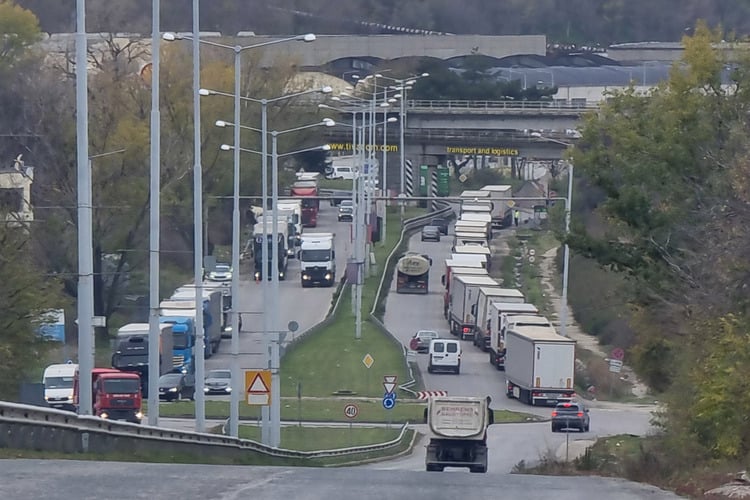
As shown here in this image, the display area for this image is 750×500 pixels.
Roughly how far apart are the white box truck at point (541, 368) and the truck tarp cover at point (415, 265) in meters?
22.4

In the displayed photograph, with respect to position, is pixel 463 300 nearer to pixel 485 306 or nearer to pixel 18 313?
pixel 485 306

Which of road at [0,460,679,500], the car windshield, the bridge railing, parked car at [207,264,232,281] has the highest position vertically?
the bridge railing

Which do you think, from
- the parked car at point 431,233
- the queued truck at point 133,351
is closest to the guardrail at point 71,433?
the queued truck at point 133,351

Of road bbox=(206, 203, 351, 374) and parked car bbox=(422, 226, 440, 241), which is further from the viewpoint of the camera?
parked car bbox=(422, 226, 440, 241)

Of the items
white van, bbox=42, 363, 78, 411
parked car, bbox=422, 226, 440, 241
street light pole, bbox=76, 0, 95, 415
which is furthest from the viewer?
parked car, bbox=422, 226, 440, 241

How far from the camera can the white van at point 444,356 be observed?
185ft

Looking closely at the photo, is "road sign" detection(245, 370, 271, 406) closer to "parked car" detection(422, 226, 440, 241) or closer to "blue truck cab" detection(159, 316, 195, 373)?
"blue truck cab" detection(159, 316, 195, 373)

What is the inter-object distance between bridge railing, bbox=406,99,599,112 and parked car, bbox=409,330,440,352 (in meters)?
40.8

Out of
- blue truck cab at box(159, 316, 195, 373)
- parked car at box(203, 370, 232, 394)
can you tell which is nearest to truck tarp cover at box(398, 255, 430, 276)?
blue truck cab at box(159, 316, 195, 373)

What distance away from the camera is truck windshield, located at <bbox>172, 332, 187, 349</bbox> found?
2044 inches

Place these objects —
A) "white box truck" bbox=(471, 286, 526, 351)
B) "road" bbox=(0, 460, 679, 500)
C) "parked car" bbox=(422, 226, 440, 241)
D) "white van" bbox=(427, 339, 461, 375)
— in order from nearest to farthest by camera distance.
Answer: "road" bbox=(0, 460, 679, 500) → "white van" bbox=(427, 339, 461, 375) → "white box truck" bbox=(471, 286, 526, 351) → "parked car" bbox=(422, 226, 440, 241)

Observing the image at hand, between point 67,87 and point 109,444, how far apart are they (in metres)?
50.0

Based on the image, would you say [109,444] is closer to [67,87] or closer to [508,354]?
[508,354]

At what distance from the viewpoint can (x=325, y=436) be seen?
42594 millimetres
